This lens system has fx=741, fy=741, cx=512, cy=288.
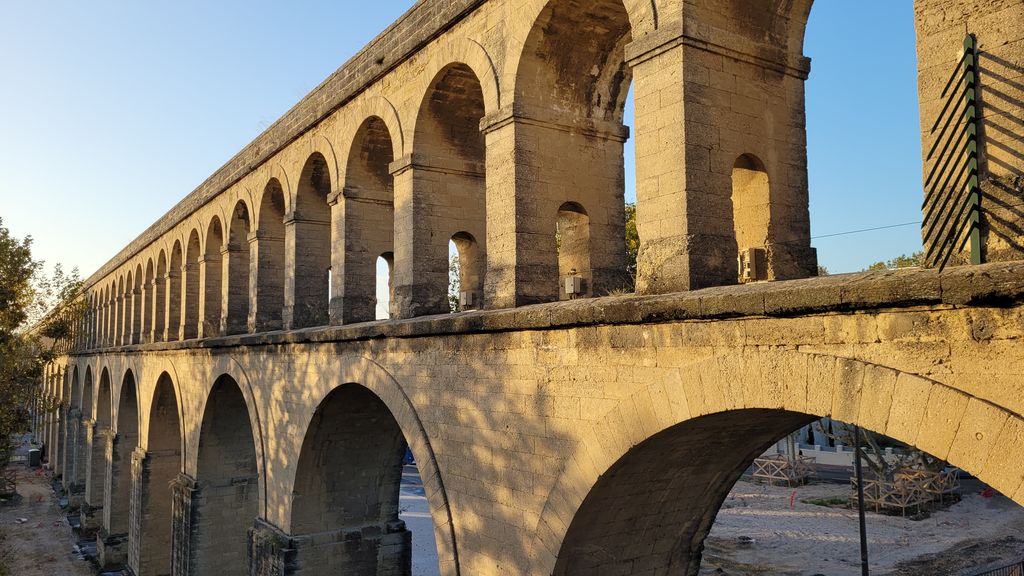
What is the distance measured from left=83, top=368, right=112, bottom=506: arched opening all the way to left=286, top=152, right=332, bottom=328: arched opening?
1669cm

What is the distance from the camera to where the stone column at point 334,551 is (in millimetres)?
10945

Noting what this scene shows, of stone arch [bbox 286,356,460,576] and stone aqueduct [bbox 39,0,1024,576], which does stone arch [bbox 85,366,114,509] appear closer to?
stone aqueduct [bbox 39,0,1024,576]

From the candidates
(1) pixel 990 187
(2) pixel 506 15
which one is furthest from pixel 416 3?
(1) pixel 990 187

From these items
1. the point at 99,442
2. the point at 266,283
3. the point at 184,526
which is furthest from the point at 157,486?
the point at 266,283

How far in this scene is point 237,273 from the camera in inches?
632

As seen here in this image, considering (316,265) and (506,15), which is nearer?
(506,15)

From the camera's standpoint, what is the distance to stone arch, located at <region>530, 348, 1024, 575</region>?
3.57 m

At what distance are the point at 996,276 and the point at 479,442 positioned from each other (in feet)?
15.3

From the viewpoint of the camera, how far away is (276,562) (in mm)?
11008

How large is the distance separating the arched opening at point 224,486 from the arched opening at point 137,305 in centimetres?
1062

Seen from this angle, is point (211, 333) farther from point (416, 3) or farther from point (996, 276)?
point (996, 276)

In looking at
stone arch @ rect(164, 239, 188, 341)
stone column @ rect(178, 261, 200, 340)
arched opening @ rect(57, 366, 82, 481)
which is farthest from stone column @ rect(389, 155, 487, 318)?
arched opening @ rect(57, 366, 82, 481)

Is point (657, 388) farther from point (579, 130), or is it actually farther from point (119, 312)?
point (119, 312)

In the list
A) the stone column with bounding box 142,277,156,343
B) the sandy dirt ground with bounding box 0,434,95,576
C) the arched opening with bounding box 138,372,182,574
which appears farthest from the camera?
the sandy dirt ground with bounding box 0,434,95,576
